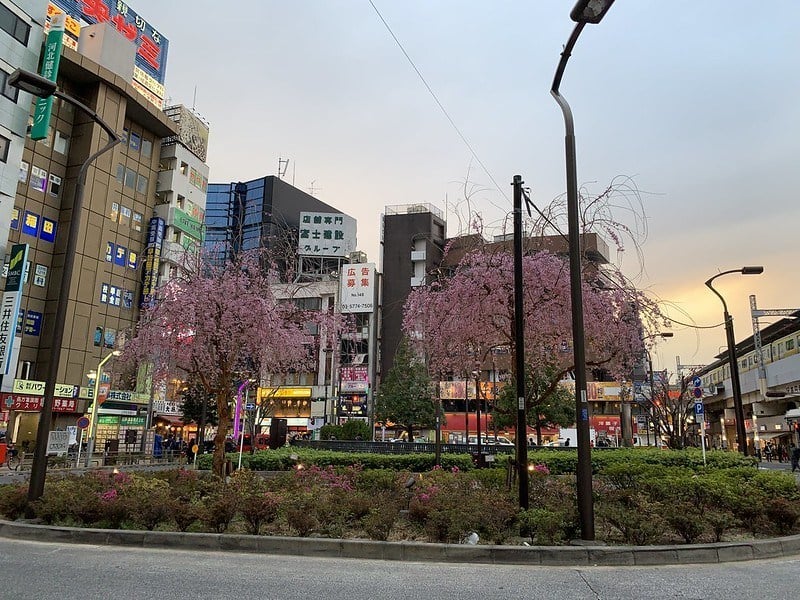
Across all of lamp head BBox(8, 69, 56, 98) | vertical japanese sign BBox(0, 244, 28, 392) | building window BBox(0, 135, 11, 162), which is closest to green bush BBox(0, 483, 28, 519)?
lamp head BBox(8, 69, 56, 98)

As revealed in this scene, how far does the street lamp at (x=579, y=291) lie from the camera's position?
8898 millimetres

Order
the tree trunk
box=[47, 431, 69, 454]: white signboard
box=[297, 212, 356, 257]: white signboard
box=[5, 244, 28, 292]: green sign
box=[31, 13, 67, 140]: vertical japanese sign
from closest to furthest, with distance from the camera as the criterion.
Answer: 1. the tree trunk
2. box=[47, 431, 69, 454]: white signboard
3. box=[5, 244, 28, 292]: green sign
4. box=[31, 13, 67, 140]: vertical japanese sign
5. box=[297, 212, 356, 257]: white signboard

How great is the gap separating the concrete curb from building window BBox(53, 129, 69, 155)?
4546 centimetres

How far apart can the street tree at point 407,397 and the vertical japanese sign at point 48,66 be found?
1373 inches

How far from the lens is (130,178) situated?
52031 millimetres

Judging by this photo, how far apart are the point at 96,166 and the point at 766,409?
2510 inches

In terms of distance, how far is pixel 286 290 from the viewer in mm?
22234

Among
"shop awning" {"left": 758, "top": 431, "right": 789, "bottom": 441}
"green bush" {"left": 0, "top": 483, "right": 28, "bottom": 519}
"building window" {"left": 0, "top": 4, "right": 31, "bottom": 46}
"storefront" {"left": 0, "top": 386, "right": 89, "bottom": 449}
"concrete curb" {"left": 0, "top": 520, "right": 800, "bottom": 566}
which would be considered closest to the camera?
"concrete curb" {"left": 0, "top": 520, "right": 800, "bottom": 566}

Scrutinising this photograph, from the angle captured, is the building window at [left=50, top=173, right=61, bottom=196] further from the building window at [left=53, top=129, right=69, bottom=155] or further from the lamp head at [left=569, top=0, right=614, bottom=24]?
the lamp head at [left=569, top=0, right=614, bottom=24]

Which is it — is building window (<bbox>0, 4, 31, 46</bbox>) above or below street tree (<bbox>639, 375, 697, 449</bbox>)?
above

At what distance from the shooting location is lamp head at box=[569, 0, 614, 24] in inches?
343

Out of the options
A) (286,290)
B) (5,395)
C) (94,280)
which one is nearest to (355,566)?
(286,290)

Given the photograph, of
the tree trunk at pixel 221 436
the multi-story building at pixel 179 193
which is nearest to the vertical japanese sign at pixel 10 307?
the multi-story building at pixel 179 193

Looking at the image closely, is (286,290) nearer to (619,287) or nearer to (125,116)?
(619,287)
